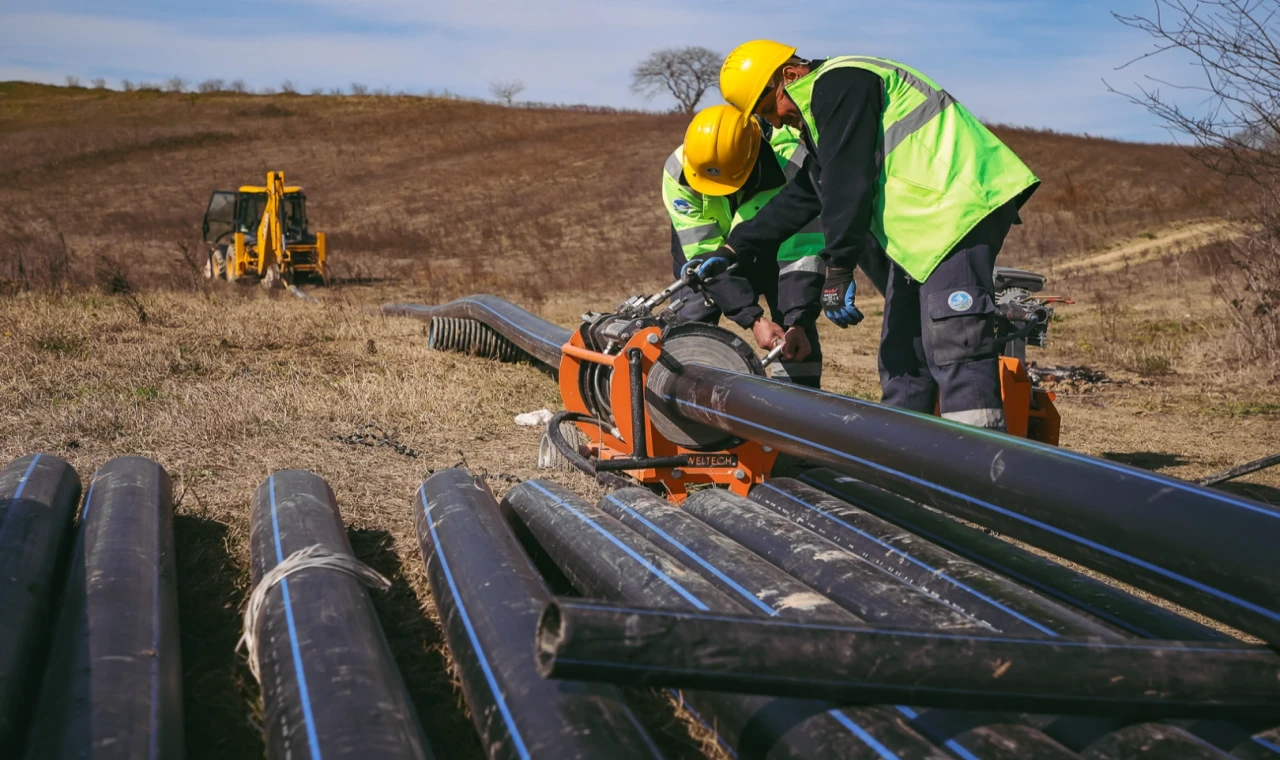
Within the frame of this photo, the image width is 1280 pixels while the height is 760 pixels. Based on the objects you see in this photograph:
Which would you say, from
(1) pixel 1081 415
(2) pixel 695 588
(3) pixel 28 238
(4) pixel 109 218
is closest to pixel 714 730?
(2) pixel 695 588

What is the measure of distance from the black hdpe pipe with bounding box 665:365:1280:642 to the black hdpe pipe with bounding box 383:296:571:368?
3.99 meters

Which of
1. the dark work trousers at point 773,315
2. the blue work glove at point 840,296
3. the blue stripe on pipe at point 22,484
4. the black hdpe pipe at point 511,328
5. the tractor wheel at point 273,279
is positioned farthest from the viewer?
the tractor wheel at point 273,279

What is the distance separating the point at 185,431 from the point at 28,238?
65.3ft

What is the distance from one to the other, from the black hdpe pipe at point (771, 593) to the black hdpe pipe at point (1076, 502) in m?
0.36

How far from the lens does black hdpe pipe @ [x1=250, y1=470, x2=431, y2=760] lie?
6.25 ft

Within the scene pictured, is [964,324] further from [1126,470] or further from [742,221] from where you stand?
[742,221]

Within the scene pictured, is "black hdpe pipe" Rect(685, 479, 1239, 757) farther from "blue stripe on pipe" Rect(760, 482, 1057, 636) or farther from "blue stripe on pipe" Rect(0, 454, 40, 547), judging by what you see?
"blue stripe on pipe" Rect(0, 454, 40, 547)

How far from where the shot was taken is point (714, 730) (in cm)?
219

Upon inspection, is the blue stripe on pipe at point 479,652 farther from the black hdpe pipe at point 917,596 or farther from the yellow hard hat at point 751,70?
the yellow hard hat at point 751,70

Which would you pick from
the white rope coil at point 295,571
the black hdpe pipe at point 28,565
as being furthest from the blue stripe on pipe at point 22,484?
the white rope coil at point 295,571

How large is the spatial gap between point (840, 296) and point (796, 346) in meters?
0.94

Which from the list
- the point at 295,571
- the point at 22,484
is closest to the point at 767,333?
the point at 295,571

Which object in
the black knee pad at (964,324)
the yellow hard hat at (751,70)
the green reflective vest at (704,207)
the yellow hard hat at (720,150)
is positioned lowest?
the black knee pad at (964,324)

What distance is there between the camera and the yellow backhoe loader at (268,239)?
52.6 feet
